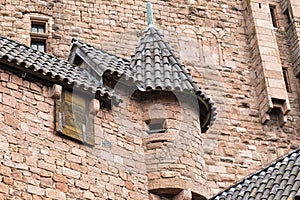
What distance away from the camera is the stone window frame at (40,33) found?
19484 millimetres

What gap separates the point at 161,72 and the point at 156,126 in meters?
1.14

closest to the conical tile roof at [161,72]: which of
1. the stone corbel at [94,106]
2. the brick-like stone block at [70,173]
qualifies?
the stone corbel at [94,106]

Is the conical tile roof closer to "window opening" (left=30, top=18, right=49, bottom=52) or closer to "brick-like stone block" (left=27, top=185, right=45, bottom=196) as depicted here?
"brick-like stone block" (left=27, top=185, right=45, bottom=196)

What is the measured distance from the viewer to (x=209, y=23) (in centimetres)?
2209

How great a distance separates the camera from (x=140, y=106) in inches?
599

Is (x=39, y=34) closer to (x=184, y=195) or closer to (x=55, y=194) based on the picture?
(x=184, y=195)

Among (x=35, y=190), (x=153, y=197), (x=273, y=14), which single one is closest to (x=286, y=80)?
(x=273, y=14)

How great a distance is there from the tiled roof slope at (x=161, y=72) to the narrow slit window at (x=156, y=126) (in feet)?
1.91

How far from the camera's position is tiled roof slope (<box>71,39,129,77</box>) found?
49.3 ft

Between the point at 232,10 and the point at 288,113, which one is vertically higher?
the point at 232,10

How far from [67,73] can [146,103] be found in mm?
1631

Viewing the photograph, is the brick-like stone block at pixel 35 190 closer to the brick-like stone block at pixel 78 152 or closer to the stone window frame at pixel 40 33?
the brick-like stone block at pixel 78 152

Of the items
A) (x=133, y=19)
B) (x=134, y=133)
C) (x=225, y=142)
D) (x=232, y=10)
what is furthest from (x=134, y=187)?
(x=232, y=10)

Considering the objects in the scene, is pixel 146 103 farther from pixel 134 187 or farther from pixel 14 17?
pixel 14 17
